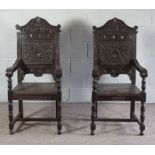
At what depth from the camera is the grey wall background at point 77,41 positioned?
396 cm

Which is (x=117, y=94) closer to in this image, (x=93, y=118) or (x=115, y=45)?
(x=93, y=118)

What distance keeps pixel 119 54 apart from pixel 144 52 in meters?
0.77

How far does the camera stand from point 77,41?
4.03 m

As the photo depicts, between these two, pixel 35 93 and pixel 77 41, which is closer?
pixel 35 93

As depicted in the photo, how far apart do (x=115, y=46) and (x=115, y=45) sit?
0.04ft

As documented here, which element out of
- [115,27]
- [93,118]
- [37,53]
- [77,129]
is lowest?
[77,129]

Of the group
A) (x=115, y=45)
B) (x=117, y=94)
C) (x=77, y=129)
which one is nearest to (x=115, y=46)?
(x=115, y=45)

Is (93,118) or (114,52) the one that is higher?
(114,52)

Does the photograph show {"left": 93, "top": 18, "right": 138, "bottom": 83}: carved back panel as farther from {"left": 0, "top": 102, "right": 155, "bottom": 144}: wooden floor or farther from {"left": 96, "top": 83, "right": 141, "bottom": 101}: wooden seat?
{"left": 0, "top": 102, "right": 155, "bottom": 144}: wooden floor

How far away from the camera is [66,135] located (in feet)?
10.1

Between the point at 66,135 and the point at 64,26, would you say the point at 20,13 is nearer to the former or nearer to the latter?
the point at 64,26

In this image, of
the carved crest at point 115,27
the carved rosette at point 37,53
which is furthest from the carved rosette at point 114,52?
the carved rosette at point 37,53
